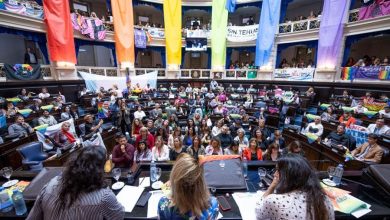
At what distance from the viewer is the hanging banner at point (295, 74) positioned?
1093 cm

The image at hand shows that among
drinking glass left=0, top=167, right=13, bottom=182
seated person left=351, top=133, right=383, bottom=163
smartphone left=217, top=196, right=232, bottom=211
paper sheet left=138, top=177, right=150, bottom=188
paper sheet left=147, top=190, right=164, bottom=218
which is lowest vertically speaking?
seated person left=351, top=133, right=383, bottom=163

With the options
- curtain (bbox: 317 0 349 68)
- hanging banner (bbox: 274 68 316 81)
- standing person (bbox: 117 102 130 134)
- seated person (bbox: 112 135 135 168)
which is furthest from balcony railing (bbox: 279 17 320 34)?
seated person (bbox: 112 135 135 168)

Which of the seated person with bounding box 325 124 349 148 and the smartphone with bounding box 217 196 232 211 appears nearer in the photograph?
the smartphone with bounding box 217 196 232 211

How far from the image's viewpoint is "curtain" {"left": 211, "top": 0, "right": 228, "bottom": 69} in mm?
12711

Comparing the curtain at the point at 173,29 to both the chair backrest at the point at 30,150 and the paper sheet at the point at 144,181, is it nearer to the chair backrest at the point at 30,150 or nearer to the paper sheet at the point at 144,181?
the chair backrest at the point at 30,150

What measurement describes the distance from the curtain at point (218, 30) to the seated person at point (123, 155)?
11372 mm

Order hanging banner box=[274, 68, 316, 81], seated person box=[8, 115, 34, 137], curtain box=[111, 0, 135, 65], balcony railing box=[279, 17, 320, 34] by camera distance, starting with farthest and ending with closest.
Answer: curtain box=[111, 0, 135, 65], balcony railing box=[279, 17, 320, 34], hanging banner box=[274, 68, 316, 81], seated person box=[8, 115, 34, 137]

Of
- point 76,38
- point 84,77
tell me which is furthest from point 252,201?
point 76,38

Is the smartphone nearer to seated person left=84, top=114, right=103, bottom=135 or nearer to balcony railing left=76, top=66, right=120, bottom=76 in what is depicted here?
seated person left=84, top=114, right=103, bottom=135

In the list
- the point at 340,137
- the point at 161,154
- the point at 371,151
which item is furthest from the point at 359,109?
the point at 161,154

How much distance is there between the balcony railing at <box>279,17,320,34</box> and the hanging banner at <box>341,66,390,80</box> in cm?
333

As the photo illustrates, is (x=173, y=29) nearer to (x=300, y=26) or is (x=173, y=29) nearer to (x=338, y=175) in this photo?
(x=300, y=26)

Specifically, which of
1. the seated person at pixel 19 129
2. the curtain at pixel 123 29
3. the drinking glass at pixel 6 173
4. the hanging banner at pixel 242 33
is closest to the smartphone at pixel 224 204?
the drinking glass at pixel 6 173

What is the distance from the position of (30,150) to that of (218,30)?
1245 centimetres
